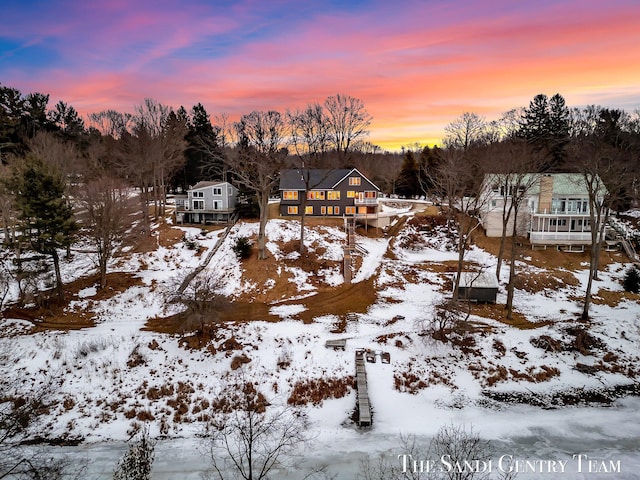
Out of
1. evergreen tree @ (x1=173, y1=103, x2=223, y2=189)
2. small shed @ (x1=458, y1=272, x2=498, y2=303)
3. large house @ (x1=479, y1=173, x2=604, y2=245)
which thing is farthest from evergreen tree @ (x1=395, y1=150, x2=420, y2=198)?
small shed @ (x1=458, y1=272, x2=498, y2=303)

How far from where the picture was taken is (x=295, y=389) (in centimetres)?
1939

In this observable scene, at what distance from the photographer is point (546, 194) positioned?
133ft

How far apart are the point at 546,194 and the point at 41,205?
47178 millimetres

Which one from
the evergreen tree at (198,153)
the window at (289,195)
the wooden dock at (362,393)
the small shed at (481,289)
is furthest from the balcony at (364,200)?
the wooden dock at (362,393)

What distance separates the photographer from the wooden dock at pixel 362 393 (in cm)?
1695

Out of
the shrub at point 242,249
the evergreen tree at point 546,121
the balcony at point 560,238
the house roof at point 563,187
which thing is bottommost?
the shrub at point 242,249

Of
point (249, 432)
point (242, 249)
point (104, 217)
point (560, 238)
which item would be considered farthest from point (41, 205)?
point (560, 238)

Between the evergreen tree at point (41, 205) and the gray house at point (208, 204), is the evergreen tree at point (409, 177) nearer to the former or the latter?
the gray house at point (208, 204)

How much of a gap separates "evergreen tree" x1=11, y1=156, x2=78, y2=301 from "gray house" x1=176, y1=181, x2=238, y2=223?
57.8 ft

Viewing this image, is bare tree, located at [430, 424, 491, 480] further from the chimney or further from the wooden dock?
the chimney

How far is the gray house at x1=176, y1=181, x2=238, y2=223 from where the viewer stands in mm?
44031

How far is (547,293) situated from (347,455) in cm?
2379

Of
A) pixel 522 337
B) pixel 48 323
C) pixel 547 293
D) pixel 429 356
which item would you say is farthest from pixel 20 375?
pixel 547 293

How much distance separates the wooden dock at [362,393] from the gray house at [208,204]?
2853 centimetres
